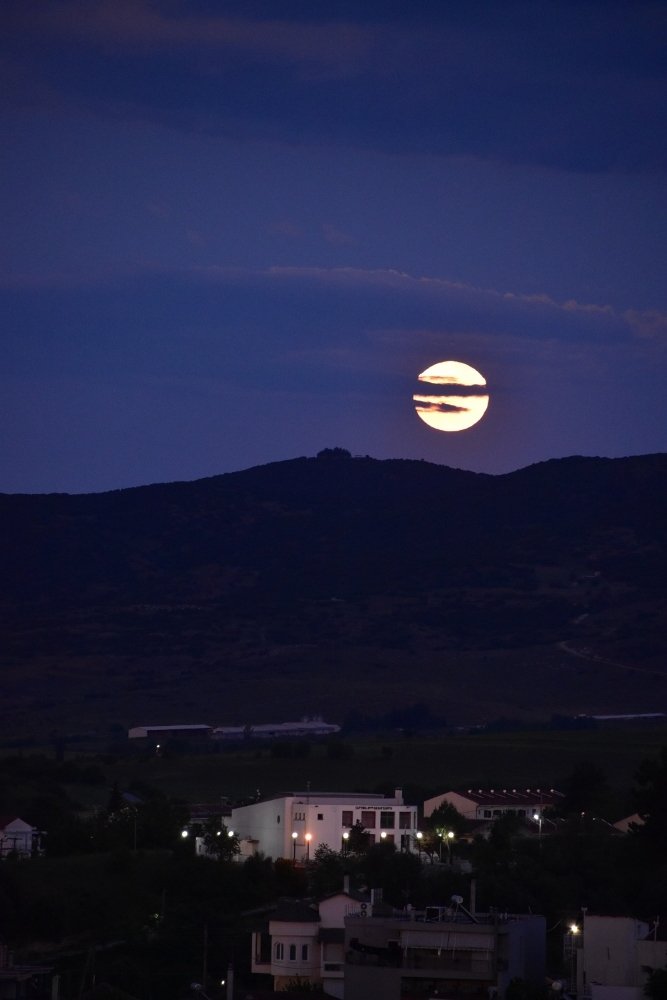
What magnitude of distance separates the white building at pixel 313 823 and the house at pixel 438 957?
24.9 meters

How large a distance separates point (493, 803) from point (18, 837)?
707 inches

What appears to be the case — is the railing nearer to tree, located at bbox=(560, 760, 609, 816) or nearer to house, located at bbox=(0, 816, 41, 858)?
house, located at bbox=(0, 816, 41, 858)

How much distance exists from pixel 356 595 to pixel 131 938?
145 meters

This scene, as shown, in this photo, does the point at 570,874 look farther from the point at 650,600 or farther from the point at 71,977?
the point at 650,600

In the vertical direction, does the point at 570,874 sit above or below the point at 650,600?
below

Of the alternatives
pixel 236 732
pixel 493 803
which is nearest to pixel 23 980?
pixel 493 803

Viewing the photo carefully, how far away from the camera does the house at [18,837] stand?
7331 cm

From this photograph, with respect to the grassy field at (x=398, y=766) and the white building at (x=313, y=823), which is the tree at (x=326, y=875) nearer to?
the white building at (x=313, y=823)

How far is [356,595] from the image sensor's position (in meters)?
200

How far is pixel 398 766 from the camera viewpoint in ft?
340

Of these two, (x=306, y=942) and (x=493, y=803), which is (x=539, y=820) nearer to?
(x=493, y=803)

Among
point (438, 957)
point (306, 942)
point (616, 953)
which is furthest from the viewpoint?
point (306, 942)

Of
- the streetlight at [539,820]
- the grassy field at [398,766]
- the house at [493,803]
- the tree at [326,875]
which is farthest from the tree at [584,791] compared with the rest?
the tree at [326,875]

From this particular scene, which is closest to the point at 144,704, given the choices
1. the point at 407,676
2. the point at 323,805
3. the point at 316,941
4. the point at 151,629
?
the point at 407,676
